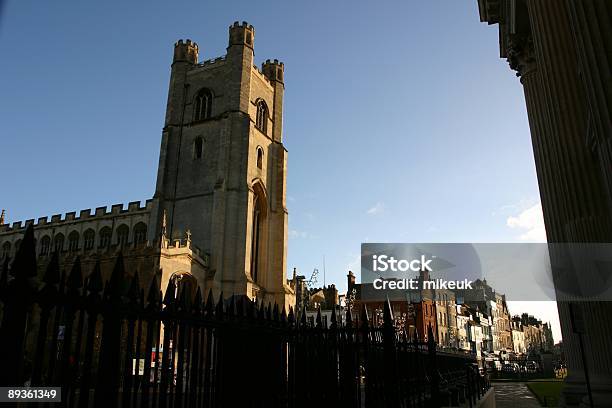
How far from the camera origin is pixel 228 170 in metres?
35.6

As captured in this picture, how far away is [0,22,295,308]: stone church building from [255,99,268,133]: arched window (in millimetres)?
99

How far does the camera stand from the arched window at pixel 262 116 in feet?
136

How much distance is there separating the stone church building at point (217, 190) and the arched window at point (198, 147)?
0.32ft

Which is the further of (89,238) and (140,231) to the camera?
(89,238)

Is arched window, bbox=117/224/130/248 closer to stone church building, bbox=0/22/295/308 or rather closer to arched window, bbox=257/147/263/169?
stone church building, bbox=0/22/295/308

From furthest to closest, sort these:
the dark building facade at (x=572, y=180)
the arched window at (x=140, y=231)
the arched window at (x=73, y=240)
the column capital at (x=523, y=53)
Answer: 1. the arched window at (x=73, y=240)
2. the arched window at (x=140, y=231)
3. the column capital at (x=523, y=53)
4. the dark building facade at (x=572, y=180)

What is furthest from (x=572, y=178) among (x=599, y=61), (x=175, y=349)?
(x=175, y=349)

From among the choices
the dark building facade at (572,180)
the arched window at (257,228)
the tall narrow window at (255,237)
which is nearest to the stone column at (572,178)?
the dark building facade at (572,180)

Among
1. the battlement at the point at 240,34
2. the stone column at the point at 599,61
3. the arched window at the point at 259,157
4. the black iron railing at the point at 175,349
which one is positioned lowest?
the black iron railing at the point at 175,349

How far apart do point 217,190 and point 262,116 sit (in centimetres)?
1108

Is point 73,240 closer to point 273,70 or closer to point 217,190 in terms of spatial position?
point 217,190

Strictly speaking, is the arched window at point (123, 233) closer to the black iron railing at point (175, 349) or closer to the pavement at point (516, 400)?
the pavement at point (516, 400)

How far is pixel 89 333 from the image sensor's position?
2.62 meters

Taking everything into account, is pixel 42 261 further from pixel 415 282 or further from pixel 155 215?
pixel 415 282
